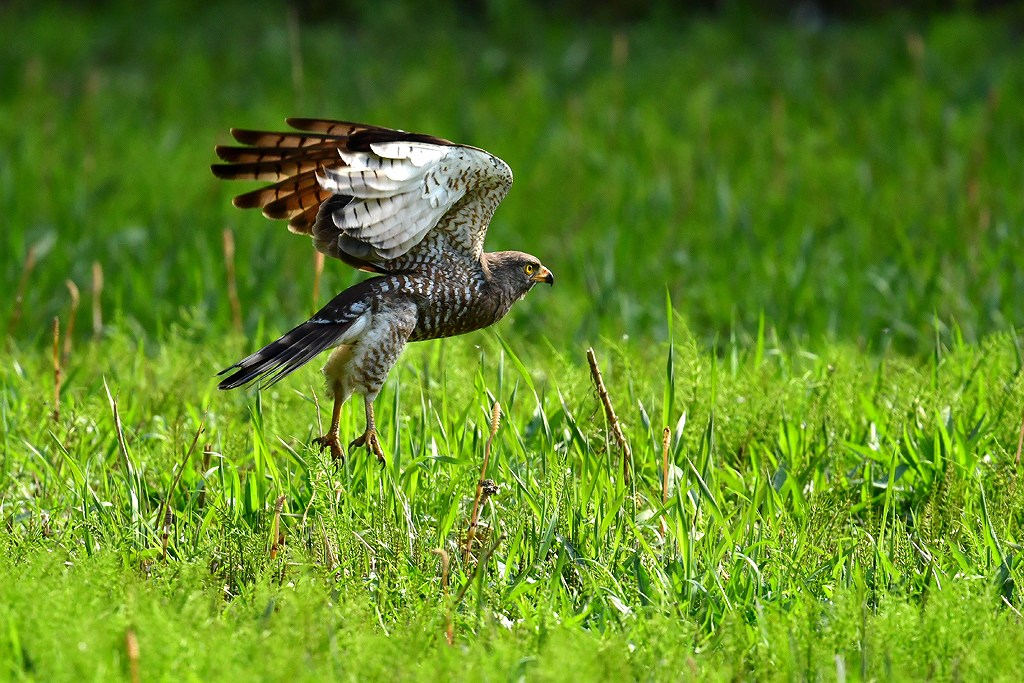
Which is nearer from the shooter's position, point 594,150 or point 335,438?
point 335,438

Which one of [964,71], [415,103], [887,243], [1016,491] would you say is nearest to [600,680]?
[1016,491]

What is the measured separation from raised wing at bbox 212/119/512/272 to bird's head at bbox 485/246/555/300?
0.32ft

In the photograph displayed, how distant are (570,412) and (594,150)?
4646mm

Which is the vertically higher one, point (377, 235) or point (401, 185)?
point (401, 185)

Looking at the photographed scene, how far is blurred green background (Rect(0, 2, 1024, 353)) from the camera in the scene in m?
6.34

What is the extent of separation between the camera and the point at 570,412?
439cm

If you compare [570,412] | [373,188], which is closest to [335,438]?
[373,188]

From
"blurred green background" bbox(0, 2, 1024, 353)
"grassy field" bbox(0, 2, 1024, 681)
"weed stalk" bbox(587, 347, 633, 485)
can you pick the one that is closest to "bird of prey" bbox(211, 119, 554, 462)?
"grassy field" bbox(0, 2, 1024, 681)

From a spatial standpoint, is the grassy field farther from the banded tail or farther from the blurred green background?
the banded tail

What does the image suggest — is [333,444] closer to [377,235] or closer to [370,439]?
[370,439]

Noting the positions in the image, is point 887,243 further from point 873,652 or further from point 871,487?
Result: point 873,652

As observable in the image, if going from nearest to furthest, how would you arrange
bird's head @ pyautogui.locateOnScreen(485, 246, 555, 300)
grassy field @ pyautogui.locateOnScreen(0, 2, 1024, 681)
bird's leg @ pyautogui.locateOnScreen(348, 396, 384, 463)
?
grassy field @ pyautogui.locateOnScreen(0, 2, 1024, 681) → bird's leg @ pyautogui.locateOnScreen(348, 396, 384, 463) → bird's head @ pyautogui.locateOnScreen(485, 246, 555, 300)

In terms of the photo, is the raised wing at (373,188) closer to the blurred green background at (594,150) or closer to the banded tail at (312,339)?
the banded tail at (312,339)

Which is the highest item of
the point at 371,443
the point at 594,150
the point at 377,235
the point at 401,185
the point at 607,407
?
the point at 401,185
